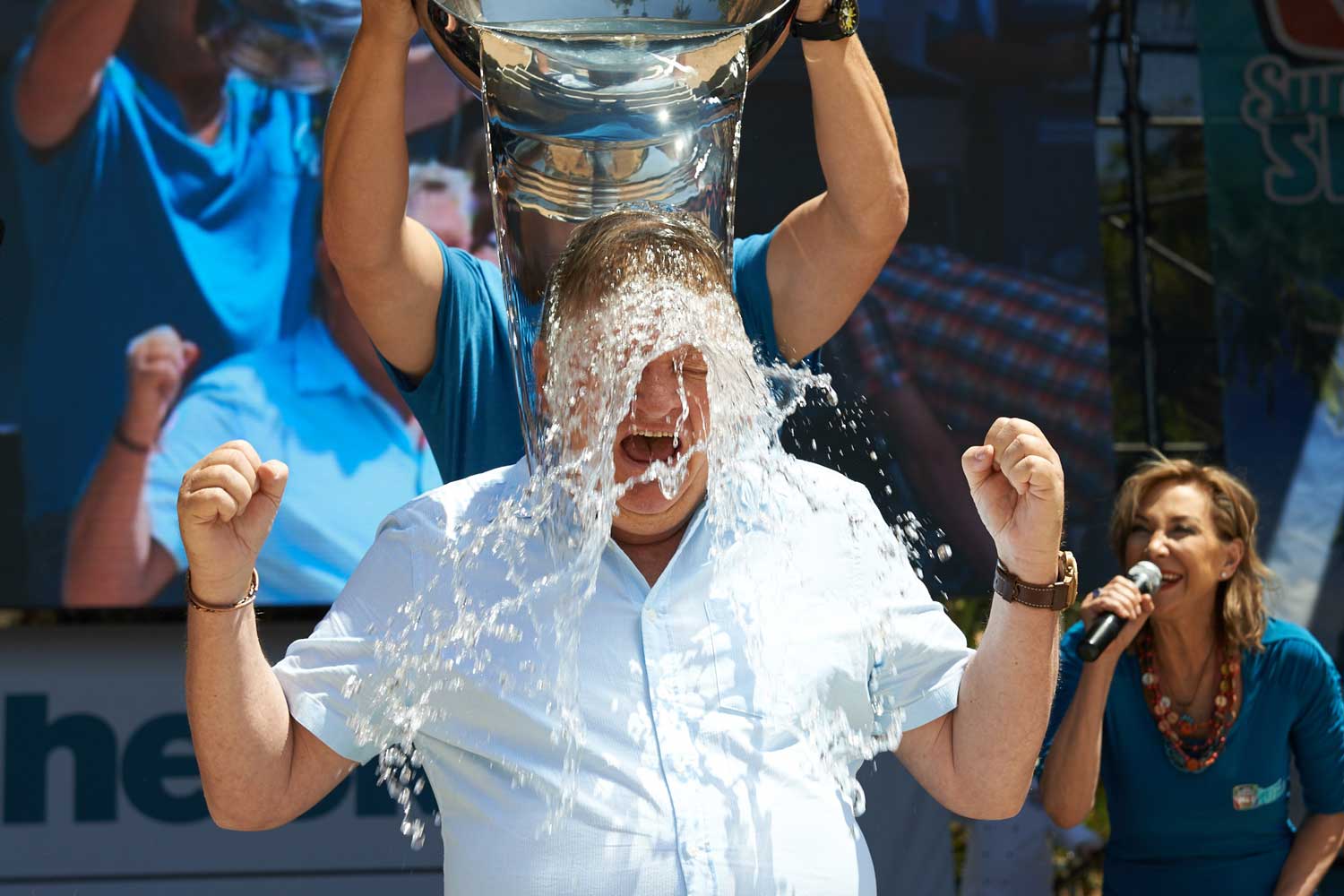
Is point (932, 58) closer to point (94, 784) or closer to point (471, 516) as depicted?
point (471, 516)

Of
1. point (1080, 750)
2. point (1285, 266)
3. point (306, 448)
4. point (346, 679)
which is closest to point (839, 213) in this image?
point (346, 679)

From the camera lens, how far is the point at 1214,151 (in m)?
3.64

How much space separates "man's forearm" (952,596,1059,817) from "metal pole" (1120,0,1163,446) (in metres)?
2.32

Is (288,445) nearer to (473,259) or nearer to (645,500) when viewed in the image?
(473,259)

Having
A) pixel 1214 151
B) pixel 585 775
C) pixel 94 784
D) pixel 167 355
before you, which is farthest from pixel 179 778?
pixel 1214 151

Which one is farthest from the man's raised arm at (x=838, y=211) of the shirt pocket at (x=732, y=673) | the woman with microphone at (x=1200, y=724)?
the woman with microphone at (x=1200, y=724)

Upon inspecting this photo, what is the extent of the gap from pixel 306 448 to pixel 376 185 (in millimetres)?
1630

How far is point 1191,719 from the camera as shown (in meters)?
2.90

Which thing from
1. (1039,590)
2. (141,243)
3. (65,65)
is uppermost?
(65,65)

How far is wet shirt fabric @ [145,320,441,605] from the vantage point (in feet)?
10.8

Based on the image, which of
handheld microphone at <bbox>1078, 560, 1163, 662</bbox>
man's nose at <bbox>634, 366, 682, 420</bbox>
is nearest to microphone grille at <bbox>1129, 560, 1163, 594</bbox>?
handheld microphone at <bbox>1078, 560, 1163, 662</bbox>

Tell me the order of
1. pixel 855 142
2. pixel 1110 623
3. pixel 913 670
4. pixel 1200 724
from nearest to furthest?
pixel 913 670, pixel 855 142, pixel 1110 623, pixel 1200 724

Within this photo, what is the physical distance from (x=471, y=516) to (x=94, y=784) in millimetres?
2273

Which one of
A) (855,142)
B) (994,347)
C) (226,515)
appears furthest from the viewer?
(994,347)
